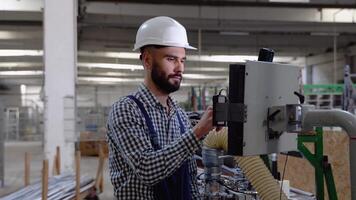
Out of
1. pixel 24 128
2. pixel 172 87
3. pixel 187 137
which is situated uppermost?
pixel 172 87

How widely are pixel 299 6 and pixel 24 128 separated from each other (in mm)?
12836

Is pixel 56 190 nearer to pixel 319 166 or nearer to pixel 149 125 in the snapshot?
pixel 319 166

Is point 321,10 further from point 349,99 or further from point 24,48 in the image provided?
point 24,48

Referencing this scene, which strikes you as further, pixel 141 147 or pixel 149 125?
pixel 149 125

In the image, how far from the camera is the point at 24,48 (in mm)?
14328

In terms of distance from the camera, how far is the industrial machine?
1.38m

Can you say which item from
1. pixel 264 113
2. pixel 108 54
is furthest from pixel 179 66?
pixel 108 54

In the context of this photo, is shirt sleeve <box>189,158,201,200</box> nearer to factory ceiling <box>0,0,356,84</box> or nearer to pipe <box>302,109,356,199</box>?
pipe <box>302,109,356,199</box>

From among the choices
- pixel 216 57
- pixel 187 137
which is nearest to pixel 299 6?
pixel 216 57

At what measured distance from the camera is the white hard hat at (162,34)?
65.1 inches

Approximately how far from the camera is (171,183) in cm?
169

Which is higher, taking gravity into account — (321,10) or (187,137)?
(321,10)

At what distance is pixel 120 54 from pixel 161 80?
1483 centimetres

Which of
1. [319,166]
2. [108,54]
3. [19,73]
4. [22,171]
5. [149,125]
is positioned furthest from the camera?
[19,73]
